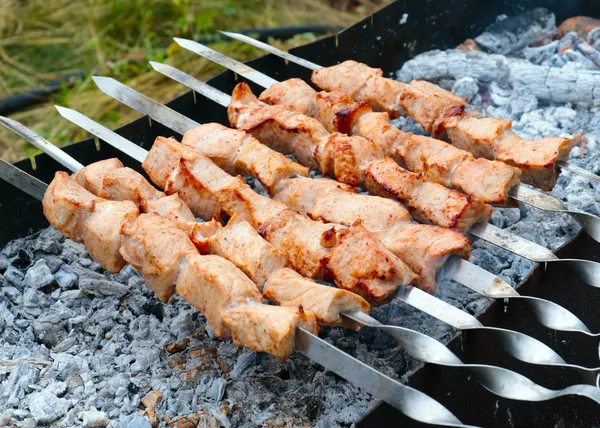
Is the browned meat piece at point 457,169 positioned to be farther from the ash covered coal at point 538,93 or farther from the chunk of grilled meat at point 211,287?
the chunk of grilled meat at point 211,287

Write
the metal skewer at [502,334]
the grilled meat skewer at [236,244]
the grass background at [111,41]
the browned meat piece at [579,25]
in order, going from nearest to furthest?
the metal skewer at [502,334] → the grilled meat skewer at [236,244] → the browned meat piece at [579,25] → the grass background at [111,41]

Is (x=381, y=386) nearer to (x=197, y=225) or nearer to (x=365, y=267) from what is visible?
(x=365, y=267)

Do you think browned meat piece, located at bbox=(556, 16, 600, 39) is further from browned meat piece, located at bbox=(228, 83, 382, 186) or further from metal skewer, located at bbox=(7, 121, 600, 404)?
metal skewer, located at bbox=(7, 121, 600, 404)

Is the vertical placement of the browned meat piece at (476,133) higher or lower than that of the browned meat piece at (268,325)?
higher

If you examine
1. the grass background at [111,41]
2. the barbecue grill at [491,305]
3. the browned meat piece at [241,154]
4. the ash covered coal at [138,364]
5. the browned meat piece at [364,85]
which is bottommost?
the grass background at [111,41]

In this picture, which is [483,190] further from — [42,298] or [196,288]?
[42,298]

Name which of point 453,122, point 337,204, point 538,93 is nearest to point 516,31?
point 538,93

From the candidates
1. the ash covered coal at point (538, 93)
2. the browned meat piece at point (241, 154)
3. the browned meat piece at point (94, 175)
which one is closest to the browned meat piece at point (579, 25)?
the ash covered coal at point (538, 93)
